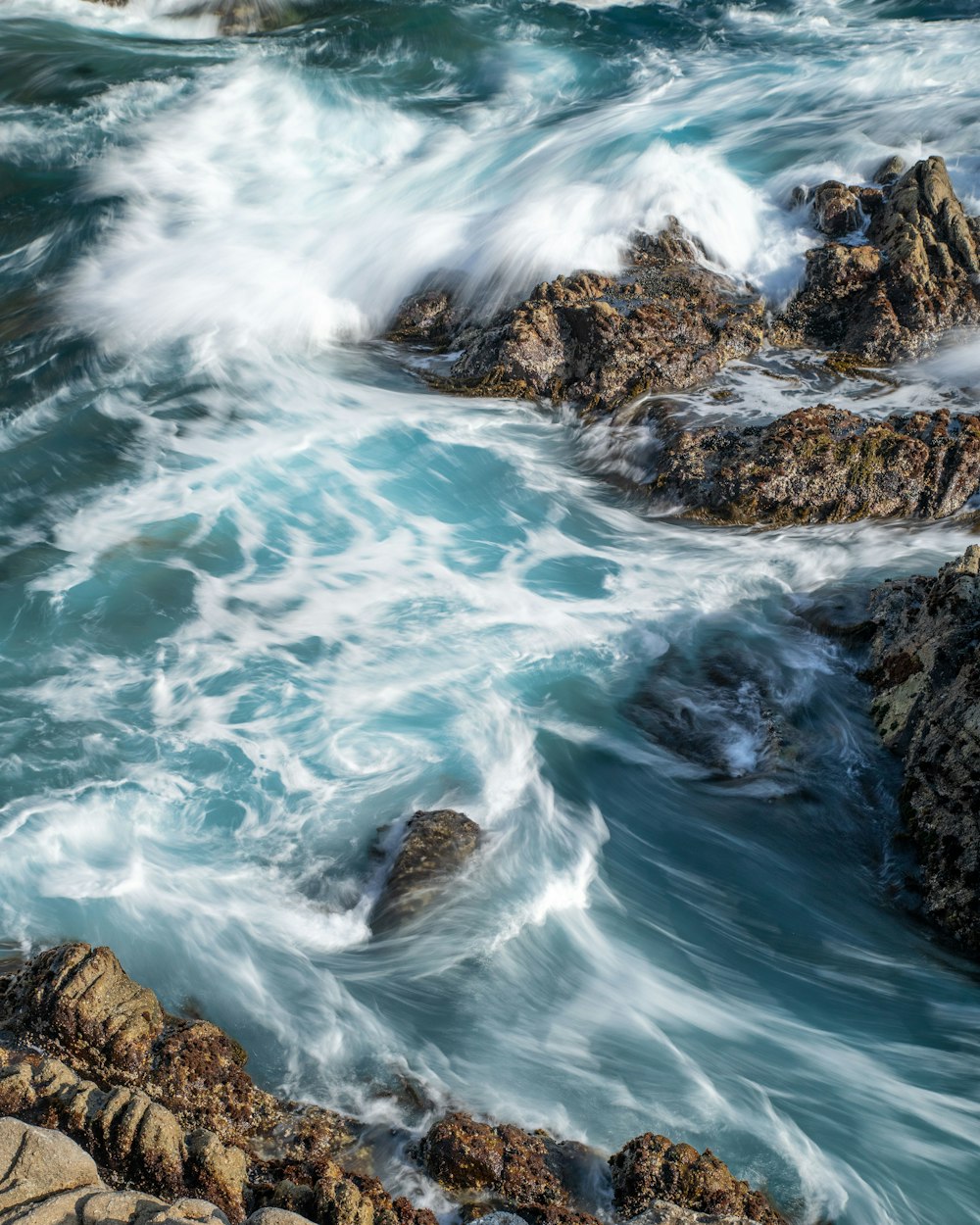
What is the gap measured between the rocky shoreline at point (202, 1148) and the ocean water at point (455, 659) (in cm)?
28

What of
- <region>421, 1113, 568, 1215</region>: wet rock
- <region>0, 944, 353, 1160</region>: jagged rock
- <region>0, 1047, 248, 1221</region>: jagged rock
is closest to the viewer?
<region>0, 1047, 248, 1221</region>: jagged rock

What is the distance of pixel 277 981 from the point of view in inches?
217

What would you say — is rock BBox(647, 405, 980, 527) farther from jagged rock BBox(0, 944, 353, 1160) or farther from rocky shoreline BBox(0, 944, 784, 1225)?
jagged rock BBox(0, 944, 353, 1160)

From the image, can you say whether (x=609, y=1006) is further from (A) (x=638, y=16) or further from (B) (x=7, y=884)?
(A) (x=638, y=16)

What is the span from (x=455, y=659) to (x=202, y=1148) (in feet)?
14.6

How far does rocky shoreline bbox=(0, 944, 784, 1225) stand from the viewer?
3.36 m

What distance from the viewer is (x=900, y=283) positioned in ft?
35.8

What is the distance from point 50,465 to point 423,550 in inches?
143

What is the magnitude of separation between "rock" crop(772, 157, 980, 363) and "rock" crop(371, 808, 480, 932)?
22.6ft

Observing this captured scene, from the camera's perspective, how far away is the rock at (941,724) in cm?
567

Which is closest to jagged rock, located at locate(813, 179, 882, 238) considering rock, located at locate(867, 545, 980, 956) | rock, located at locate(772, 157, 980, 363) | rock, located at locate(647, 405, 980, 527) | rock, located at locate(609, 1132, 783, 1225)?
rock, located at locate(772, 157, 980, 363)

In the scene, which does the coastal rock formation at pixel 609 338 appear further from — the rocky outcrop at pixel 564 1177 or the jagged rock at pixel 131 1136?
the jagged rock at pixel 131 1136

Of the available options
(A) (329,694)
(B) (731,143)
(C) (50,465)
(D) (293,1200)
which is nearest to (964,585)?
(A) (329,694)

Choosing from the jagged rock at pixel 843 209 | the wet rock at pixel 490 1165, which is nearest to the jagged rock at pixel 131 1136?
the wet rock at pixel 490 1165
